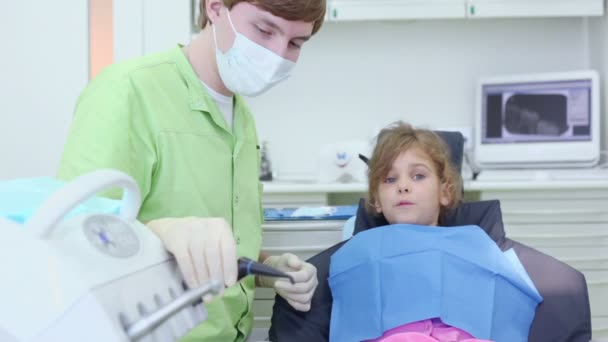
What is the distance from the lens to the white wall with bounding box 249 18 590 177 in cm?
305

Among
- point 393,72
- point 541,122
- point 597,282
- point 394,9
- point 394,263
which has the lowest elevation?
point 597,282

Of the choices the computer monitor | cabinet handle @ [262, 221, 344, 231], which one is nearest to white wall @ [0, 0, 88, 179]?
cabinet handle @ [262, 221, 344, 231]

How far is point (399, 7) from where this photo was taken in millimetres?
2693

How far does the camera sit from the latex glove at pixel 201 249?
25.6 inches

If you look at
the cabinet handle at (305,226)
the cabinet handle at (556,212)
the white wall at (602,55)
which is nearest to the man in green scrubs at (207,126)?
the cabinet handle at (305,226)

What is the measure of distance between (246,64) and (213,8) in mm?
147

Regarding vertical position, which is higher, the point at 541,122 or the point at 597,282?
the point at 541,122

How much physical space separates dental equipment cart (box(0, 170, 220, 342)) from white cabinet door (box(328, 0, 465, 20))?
2230 mm

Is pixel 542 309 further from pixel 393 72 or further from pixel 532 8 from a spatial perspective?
pixel 393 72

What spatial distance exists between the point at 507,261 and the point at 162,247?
1028 millimetres

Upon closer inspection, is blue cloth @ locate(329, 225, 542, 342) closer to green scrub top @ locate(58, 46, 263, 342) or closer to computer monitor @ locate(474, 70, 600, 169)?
green scrub top @ locate(58, 46, 263, 342)

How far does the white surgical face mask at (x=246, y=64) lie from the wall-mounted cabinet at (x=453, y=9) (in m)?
1.48

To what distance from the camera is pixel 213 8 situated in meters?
1.30

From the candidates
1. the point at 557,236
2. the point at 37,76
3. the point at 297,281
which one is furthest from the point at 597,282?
the point at 37,76
